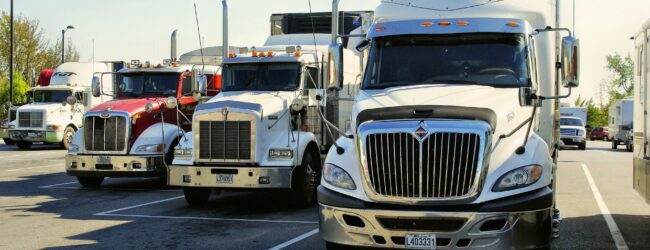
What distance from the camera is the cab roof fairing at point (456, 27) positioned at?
886 centimetres

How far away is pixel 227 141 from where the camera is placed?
1298cm

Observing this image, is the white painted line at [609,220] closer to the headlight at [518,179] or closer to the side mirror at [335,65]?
the headlight at [518,179]

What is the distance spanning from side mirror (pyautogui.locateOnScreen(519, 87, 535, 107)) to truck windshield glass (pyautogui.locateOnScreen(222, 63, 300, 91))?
21.3 ft

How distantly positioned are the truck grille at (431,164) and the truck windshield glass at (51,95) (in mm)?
25398

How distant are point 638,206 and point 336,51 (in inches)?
296

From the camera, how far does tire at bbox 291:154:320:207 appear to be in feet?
42.8

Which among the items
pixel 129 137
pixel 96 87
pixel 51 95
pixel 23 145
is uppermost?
pixel 51 95

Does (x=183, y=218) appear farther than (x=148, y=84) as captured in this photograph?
No

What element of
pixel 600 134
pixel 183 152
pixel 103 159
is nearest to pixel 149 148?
pixel 103 159

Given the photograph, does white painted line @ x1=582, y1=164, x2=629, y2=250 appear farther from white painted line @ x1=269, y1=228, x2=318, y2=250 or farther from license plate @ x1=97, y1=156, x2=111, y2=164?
license plate @ x1=97, y1=156, x2=111, y2=164

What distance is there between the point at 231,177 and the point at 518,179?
6594 millimetres

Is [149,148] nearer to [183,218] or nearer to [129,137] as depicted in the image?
[129,137]

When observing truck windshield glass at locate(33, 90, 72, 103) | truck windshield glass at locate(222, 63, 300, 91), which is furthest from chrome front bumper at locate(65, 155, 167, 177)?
truck windshield glass at locate(33, 90, 72, 103)

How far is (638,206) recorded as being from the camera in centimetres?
1418
